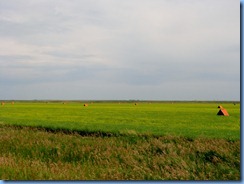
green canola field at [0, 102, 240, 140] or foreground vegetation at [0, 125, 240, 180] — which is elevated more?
green canola field at [0, 102, 240, 140]

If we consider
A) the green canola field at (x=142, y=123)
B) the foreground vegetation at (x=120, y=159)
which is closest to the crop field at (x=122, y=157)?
the foreground vegetation at (x=120, y=159)

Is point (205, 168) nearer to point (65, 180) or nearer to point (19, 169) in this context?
point (65, 180)

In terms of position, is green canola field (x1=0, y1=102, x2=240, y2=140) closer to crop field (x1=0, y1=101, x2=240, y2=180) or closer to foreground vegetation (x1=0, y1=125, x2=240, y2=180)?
crop field (x1=0, y1=101, x2=240, y2=180)

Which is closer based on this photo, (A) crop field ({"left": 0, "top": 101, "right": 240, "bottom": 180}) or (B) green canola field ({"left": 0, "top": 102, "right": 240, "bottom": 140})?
(A) crop field ({"left": 0, "top": 101, "right": 240, "bottom": 180})

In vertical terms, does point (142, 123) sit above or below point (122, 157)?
above

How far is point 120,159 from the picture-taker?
12852 mm

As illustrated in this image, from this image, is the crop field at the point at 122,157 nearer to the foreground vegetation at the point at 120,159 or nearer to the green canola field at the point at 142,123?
the foreground vegetation at the point at 120,159

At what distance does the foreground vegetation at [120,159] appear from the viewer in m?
10.6

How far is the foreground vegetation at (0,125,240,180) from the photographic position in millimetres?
10625

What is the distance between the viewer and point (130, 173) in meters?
10.9

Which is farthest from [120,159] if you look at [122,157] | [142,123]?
[142,123]

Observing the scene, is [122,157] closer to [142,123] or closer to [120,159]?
[120,159]

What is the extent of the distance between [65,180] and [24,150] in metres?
6.10

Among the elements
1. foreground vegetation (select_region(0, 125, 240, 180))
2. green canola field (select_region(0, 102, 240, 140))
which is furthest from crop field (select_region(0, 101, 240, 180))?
green canola field (select_region(0, 102, 240, 140))
